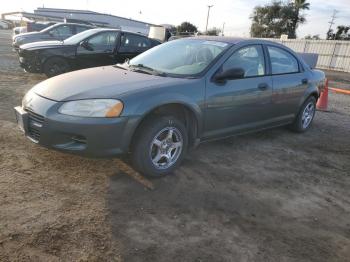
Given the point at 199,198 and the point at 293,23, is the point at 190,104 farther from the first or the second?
the point at 293,23

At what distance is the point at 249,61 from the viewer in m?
5.09

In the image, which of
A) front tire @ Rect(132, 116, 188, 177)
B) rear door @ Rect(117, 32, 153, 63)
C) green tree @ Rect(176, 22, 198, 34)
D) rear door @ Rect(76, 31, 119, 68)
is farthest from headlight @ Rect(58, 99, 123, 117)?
green tree @ Rect(176, 22, 198, 34)

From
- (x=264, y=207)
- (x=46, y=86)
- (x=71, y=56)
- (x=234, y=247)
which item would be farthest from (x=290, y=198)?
(x=71, y=56)

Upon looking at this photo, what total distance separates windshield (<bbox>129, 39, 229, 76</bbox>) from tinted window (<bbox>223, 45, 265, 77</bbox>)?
0.19 meters

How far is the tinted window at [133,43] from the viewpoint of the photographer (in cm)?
1014

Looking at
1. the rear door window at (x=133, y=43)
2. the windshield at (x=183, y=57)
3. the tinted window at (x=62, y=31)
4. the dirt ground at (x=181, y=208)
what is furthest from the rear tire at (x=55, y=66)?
the tinted window at (x=62, y=31)

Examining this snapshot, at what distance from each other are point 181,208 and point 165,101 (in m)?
1.16

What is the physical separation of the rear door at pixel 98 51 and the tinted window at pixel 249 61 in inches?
215

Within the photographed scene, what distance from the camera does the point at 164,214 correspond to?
3.43 metres

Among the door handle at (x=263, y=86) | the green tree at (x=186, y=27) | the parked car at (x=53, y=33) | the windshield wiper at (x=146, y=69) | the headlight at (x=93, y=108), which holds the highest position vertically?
the windshield wiper at (x=146, y=69)

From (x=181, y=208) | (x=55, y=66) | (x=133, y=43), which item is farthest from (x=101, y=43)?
(x=181, y=208)

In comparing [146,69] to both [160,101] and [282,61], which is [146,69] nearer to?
[160,101]

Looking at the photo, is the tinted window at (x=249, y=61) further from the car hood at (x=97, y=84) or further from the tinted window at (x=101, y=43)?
the tinted window at (x=101, y=43)

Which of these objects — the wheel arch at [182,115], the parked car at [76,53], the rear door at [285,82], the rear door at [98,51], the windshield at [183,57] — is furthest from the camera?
the rear door at [98,51]
